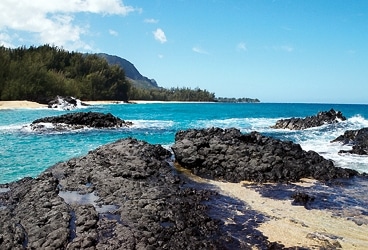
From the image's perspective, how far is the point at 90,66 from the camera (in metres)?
104

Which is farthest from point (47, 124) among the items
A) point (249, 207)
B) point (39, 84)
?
point (39, 84)

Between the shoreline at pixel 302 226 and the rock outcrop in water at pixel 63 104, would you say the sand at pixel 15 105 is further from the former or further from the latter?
the shoreline at pixel 302 226

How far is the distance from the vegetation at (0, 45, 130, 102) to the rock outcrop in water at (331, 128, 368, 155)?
58.2 metres

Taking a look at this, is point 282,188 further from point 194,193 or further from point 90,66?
point 90,66

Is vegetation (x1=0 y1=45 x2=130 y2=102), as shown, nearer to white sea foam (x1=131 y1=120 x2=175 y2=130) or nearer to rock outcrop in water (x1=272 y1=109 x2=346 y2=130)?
white sea foam (x1=131 y1=120 x2=175 y2=130)

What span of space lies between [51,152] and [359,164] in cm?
1463

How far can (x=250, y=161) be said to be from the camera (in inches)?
480

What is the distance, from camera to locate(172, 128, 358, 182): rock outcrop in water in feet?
38.3

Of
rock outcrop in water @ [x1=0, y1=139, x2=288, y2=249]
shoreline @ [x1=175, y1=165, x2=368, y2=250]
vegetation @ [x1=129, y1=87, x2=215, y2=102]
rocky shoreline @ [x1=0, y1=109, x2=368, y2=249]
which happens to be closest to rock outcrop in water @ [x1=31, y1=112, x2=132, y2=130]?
rocky shoreline @ [x1=0, y1=109, x2=368, y2=249]

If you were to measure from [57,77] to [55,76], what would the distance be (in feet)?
3.30

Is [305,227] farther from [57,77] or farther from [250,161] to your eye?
[57,77]

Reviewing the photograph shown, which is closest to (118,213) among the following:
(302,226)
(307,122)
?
(302,226)

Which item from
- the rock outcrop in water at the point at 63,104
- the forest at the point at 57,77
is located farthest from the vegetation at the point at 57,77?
the rock outcrop in water at the point at 63,104

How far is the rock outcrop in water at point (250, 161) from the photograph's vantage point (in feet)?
38.3
